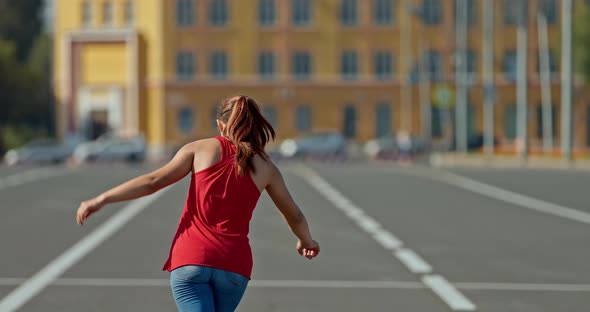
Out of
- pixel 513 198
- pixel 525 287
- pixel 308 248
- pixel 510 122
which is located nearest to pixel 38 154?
pixel 510 122

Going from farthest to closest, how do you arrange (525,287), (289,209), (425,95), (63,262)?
(425,95) → (63,262) → (525,287) → (289,209)

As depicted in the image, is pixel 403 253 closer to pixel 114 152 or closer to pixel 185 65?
pixel 114 152

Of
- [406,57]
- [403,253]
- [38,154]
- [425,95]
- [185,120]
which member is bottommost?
[38,154]

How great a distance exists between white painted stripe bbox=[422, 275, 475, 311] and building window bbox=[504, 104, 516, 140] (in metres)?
79.7

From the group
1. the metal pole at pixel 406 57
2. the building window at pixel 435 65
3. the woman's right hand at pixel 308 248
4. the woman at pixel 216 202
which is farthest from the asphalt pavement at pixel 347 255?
the building window at pixel 435 65

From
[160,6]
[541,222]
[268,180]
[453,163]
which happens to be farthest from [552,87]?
[268,180]

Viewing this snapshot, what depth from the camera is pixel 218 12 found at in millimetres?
92062

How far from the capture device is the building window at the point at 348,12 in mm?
91750

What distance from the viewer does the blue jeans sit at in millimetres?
5465

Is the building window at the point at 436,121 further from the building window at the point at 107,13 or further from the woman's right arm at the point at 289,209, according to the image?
the woman's right arm at the point at 289,209

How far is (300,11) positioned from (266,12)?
2309mm

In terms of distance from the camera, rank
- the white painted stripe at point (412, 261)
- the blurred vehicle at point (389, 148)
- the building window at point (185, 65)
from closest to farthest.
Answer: the white painted stripe at point (412, 261)
the blurred vehicle at point (389, 148)
the building window at point (185, 65)

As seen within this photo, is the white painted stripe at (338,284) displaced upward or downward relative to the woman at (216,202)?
downward

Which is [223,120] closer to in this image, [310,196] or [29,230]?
[29,230]
